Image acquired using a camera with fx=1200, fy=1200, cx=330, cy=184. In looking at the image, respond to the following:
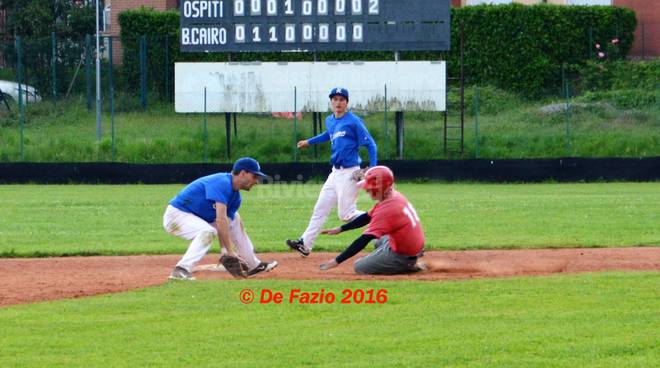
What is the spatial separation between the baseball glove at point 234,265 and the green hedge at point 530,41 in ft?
90.7

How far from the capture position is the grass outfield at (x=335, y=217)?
674 inches

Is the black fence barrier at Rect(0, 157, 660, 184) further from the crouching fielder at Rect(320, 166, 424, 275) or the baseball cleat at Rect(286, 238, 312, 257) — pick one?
the crouching fielder at Rect(320, 166, 424, 275)

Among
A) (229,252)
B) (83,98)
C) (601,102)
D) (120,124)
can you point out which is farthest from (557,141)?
(229,252)

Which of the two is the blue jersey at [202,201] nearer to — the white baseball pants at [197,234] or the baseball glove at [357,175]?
the white baseball pants at [197,234]

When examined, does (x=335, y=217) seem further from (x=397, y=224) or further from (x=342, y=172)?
(x=397, y=224)

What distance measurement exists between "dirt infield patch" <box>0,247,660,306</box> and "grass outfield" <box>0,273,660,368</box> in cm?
84

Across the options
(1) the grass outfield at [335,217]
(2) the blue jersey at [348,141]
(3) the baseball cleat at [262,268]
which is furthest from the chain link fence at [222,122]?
(3) the baseball cleat at [262,268]

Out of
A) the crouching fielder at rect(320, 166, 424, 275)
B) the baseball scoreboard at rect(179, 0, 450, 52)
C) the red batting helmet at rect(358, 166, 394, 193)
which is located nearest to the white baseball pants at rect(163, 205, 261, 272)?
the crouching fielder at rect(320, 166, 424, 275)

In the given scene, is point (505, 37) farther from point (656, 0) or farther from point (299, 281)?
point (299, 281)

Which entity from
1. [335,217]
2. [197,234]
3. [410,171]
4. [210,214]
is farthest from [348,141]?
[410,171]

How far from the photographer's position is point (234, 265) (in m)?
12.6

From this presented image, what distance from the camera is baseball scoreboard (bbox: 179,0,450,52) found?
3141 cm

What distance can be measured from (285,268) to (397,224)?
2123mm

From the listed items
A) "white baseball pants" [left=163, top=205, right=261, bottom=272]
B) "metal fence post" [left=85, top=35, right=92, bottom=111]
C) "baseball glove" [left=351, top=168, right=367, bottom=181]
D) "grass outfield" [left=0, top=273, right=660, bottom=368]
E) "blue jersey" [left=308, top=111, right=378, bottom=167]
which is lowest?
"grass outfield" [left=0, top=273, right=660, bottom=368]
